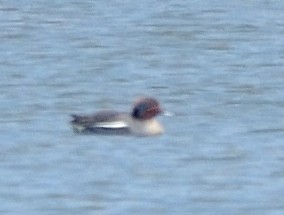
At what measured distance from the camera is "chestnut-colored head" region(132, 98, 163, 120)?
66.6 feet

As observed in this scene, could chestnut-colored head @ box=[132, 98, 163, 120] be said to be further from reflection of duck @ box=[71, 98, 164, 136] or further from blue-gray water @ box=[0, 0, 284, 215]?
blue-gray water @ box=[0, 0, 284, 215]

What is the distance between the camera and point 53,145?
19.5 meters

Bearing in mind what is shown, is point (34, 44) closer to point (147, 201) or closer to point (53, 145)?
point (53, 145)

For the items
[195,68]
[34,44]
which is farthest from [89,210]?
[34,44]

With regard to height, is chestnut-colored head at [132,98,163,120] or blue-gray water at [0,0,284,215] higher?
chestnut-colored head at [132,98,163,120]

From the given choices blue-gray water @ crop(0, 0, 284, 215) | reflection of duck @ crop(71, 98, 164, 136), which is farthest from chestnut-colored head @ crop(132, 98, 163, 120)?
blue-gray water @ crop(0, 0, 284, 215)

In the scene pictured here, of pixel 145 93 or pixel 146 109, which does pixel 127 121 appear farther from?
pixel 145 93

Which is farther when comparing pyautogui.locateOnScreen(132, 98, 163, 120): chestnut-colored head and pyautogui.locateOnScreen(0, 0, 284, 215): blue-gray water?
pyautogui.locateOnScreen(132, 98, 163, 120): chestnut-colored head

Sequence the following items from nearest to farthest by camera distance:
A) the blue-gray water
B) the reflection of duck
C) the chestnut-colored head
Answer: the blue-gray water
the reflection of duck
the chestnut-colored head

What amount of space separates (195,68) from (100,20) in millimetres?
3325

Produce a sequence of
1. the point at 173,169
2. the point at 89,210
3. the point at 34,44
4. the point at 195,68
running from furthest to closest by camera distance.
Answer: the point at 34,44
the point at 195,68
the point at 173,169
the point at 89,210

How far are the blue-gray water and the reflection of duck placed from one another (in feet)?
0.34

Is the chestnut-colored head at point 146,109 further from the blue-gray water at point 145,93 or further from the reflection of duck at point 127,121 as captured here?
the blue-gray water at point 145,93

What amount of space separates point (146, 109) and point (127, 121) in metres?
0.28
